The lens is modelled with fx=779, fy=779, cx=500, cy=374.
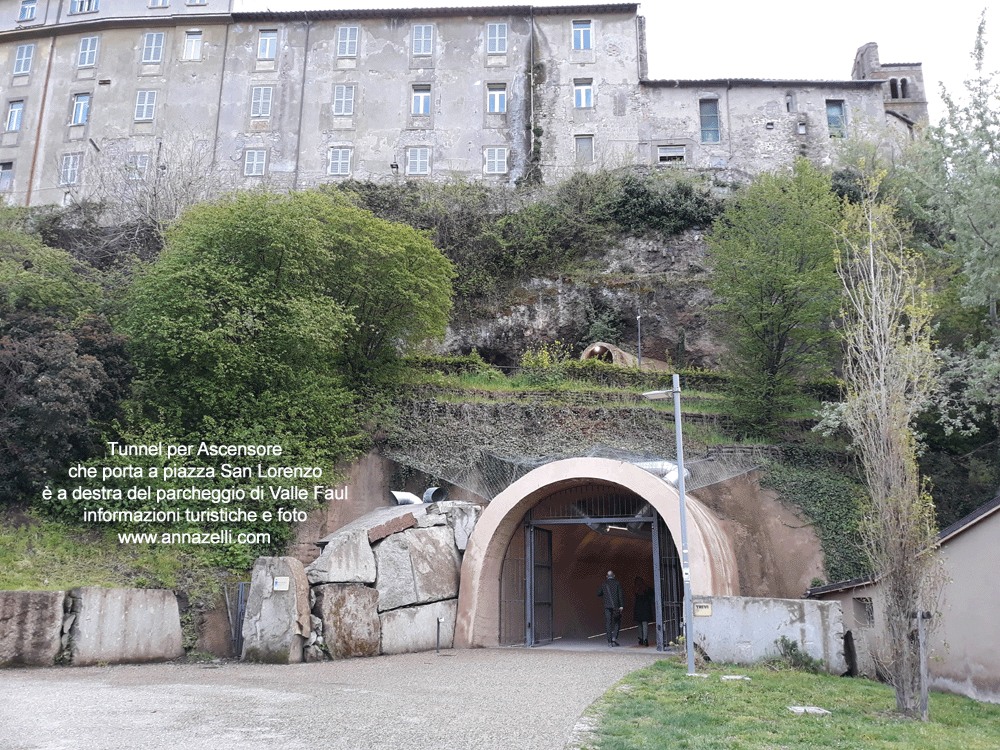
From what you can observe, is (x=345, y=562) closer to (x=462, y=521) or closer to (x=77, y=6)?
(x=462, y=521)

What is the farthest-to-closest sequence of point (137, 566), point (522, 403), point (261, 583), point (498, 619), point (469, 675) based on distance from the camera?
point (522, 403)
point (498, 619)
point (137, 566)
point (261, 583)
point (469, 675)

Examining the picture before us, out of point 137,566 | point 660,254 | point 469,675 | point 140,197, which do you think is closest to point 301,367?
point 137,566

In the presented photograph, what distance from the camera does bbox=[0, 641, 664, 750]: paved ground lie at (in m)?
6.73

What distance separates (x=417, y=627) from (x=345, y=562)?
201 cm

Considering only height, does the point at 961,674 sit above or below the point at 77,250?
below

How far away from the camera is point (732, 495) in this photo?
19219 millimetres

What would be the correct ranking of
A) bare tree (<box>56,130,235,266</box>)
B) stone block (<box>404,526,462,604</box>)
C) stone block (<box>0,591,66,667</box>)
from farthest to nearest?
bare tree (<box>56,130,235,266</box>)
stone block (<box>404,526,462,604</box>)
stone block (<box>0,591,66,667</box>)

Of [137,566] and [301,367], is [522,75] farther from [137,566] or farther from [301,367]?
[137,566]

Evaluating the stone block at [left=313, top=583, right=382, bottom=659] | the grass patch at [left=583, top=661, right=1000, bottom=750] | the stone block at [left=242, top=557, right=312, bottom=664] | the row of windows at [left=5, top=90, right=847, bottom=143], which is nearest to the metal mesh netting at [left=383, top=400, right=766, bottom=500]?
the stone block at [left=313, top=583, right=382, bottom=659]

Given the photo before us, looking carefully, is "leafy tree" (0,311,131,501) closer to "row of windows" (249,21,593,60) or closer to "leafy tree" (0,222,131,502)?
"leafy tree" (0,222,131,502)

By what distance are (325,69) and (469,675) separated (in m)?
30.6

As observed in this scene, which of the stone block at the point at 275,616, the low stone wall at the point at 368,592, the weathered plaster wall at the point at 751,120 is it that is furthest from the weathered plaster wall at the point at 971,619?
the weathered plaster wall at the point at 751,120

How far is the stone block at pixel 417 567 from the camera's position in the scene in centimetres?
1427

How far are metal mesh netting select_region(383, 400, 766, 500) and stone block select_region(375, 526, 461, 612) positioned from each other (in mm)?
2670
